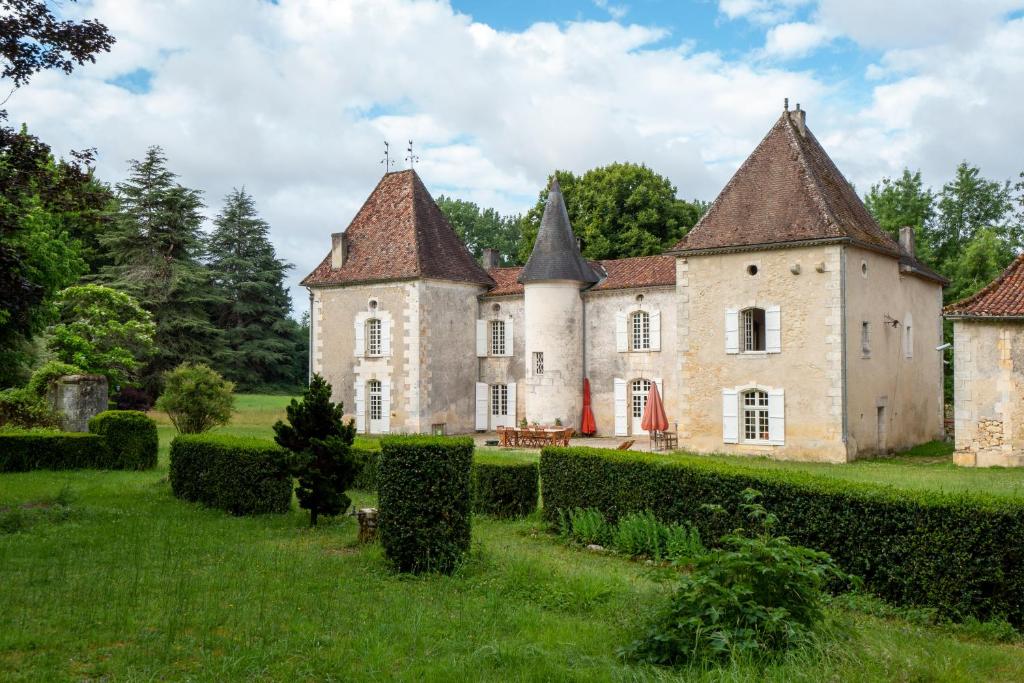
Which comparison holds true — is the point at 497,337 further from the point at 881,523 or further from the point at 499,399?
the point at 881,523

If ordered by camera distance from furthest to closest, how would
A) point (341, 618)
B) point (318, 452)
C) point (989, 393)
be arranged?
point (989, 393) → point (318, 452) → point (341, 618)

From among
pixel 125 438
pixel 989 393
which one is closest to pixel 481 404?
pixel 125 438

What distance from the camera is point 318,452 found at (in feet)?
38.0

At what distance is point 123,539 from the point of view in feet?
33.6

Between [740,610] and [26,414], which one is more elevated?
[26,414]

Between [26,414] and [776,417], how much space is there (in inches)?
748

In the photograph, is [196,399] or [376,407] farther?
[376,407]

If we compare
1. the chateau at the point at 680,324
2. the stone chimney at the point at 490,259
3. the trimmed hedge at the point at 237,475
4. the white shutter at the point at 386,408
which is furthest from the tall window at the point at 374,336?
the trimmed hedge at the point at 237,475

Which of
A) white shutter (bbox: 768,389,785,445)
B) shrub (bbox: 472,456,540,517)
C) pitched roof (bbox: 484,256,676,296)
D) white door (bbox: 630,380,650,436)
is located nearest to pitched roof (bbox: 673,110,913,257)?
pitched roof (bbox: 484,256,676,296)

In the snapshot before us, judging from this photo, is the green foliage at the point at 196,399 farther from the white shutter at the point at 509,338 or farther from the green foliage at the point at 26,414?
the white shutter at the point at 509,338

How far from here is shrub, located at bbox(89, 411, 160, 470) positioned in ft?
60.1

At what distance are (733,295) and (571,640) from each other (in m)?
17.4

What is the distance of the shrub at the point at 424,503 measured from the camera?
8820 mm

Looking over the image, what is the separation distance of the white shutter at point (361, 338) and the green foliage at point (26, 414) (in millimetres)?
10272
